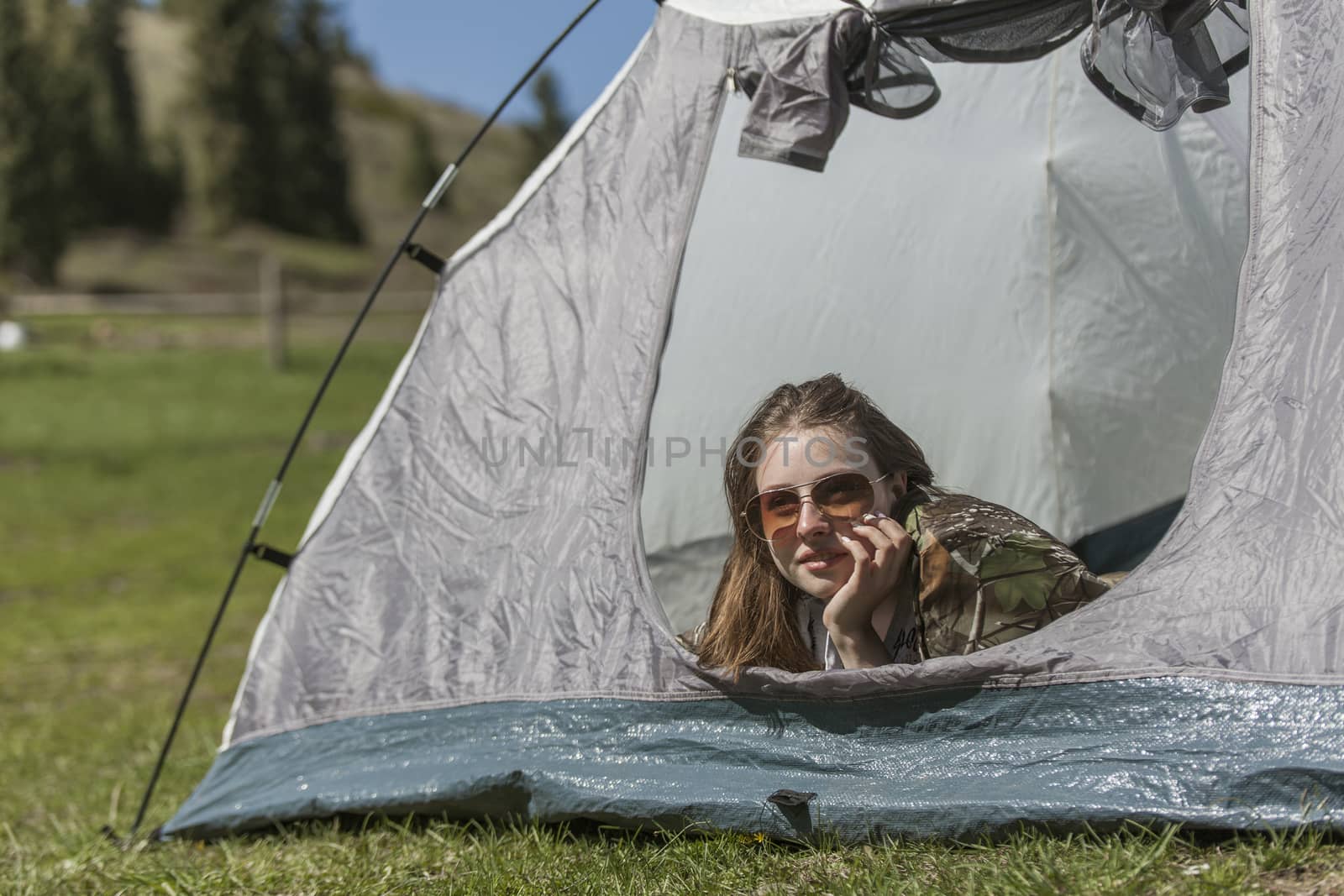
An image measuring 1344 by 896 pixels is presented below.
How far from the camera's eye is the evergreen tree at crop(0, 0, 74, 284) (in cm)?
2130

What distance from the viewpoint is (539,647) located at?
9.11 ft

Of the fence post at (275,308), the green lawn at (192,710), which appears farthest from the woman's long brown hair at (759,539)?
the fence post at (275,308)

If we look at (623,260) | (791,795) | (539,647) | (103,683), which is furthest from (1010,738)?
(103,683)

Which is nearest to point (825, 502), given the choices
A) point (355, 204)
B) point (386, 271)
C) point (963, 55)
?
point (963, 55)

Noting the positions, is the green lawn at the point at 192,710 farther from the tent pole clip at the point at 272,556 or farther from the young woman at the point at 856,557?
the tent pole clip at the point at 272,556

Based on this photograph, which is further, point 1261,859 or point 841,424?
point 841,424

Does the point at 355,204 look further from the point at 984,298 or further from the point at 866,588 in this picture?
the point at 866,588

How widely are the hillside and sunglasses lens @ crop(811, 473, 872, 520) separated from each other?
18560 mm

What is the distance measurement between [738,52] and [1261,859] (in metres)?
1.82

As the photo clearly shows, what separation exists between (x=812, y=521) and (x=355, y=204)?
38.8 m

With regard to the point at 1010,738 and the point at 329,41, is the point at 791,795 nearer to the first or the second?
the point at 1010,738

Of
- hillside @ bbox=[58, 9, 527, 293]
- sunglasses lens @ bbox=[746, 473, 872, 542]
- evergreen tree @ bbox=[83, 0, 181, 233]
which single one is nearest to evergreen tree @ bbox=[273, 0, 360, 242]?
hillside @ bbox=[58, 9, 527, 293]

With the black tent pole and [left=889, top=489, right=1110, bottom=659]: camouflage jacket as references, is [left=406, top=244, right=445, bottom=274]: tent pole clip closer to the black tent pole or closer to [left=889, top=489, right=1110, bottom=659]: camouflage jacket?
the black tent pole

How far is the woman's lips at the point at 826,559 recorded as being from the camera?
2516mm
